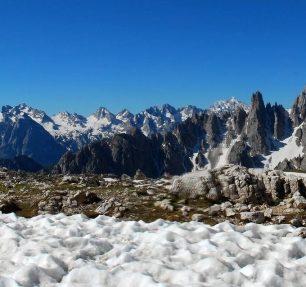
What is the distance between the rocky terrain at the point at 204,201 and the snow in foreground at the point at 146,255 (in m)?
12.3

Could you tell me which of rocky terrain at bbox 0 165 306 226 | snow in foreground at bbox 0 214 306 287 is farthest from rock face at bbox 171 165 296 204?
snow in foreground at bbox 0 214 306 287

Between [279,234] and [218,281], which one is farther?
[279,234]

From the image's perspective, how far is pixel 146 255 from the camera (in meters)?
19.5

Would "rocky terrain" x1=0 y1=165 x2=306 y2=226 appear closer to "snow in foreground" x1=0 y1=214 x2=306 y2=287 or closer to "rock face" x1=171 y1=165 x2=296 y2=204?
"rock face" x1=171 y1=165 x2=296 y2=204

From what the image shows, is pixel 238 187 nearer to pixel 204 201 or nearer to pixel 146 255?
pixel 204 201

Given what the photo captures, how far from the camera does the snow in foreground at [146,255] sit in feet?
53.7

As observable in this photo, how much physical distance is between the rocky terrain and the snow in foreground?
12.3 m

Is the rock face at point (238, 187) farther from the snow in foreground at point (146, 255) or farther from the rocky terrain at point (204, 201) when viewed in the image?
the snow in foreground at point (146, 255)

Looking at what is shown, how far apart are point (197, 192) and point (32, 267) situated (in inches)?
1211

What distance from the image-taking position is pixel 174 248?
19.9 meters

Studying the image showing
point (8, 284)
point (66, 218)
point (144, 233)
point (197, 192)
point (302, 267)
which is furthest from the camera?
point (197, 192)

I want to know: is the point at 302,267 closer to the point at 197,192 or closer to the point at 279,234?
the point at 279,234

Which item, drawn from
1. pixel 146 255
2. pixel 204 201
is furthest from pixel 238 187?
pixel 146 255

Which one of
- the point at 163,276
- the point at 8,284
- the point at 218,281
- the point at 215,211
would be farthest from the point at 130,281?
the point at 215,211
